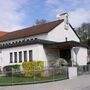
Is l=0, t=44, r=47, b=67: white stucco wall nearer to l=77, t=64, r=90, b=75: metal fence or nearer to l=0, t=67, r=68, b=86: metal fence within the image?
l=0, t=67, r=68, b=86: metal fence

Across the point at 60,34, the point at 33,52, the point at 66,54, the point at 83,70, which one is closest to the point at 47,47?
the point at 33,52

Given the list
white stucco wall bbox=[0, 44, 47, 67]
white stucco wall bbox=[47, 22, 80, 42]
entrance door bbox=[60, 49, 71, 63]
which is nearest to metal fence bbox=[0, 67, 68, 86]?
white stucco wall bbox=[0, 44, 47, 67]

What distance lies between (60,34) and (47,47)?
7222mm

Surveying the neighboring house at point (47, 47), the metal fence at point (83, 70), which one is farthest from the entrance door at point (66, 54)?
the metal fence at point (83, 70)

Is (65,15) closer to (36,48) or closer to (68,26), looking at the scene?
(68,26)

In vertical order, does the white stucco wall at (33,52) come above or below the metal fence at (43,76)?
above

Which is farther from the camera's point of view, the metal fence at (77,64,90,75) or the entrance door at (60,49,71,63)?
the entrance door at (60,49,71,63)

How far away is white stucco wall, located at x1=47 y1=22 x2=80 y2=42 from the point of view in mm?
40719

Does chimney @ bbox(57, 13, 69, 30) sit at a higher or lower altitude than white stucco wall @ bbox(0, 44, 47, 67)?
higher

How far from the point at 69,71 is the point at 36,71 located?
3.32 metres

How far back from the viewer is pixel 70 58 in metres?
37.8

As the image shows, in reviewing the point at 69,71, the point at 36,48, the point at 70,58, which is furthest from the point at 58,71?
the point at 70,58

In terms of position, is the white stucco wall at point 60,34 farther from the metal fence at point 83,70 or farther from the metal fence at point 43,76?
the metal fence at point 43,76

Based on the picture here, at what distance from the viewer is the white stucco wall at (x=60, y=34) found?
40719mm
